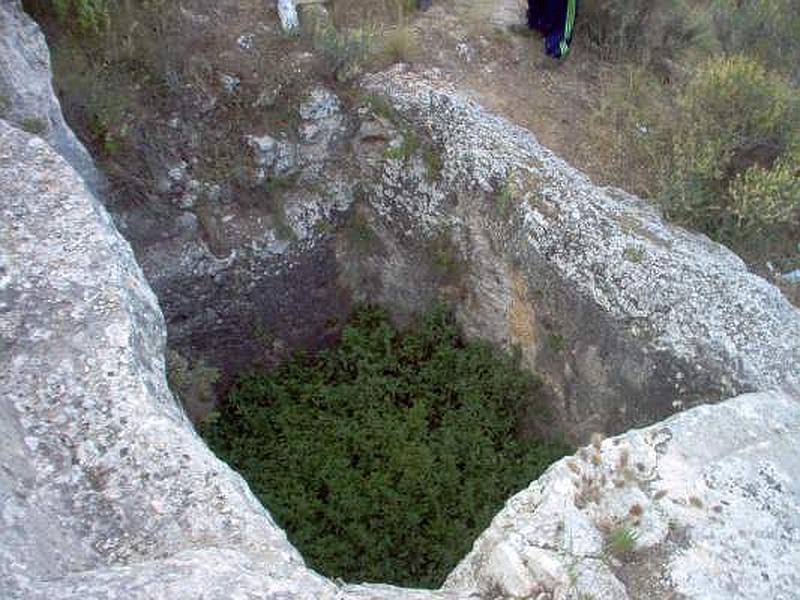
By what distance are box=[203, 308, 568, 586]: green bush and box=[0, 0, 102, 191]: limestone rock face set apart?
8.77 ft

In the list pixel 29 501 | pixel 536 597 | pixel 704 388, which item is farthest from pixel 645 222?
pixel 29 501

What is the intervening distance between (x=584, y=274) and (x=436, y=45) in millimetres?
3071

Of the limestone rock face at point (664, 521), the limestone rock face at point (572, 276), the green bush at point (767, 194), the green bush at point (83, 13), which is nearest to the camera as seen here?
the limestone rock face at point (664, 521)

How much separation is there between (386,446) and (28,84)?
3806 mm

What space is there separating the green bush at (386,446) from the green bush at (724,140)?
196 centimetres

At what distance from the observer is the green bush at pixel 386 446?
5.87 metres

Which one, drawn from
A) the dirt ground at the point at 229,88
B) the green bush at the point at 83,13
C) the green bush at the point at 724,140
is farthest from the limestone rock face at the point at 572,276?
the green bush at the point at 83,13

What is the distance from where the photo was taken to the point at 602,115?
718 centimetres

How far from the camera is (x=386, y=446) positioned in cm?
641

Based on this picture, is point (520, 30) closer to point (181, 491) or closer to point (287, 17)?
point (287, 17)

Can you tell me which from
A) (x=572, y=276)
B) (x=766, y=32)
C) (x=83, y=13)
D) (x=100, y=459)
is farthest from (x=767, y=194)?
(x=83, y=13)

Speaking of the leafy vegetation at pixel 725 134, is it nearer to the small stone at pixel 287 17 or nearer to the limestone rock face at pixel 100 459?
the small stone at pixel 287 17

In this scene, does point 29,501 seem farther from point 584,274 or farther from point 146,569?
point 584,274

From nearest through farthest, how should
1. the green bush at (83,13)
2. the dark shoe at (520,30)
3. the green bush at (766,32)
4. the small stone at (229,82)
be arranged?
the green bush at (83,13) → the small stone at (229,82) → the green bush at (766,32) → the dark shoe at (520,30)
